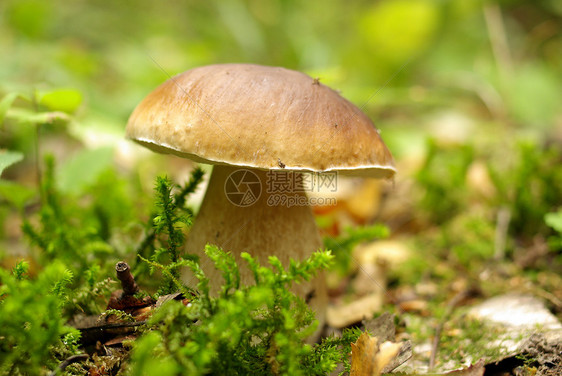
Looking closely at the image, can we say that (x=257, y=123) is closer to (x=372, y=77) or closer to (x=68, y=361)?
(x=68, y=361)

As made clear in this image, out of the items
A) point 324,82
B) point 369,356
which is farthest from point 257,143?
point 324,82

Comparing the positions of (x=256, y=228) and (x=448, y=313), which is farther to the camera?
(x=448, y=313)

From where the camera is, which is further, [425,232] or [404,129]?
[404,129]

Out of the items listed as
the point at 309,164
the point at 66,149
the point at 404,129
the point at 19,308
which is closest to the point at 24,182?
the point at 66,149

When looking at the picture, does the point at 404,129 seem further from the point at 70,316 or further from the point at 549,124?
the point at 70,316

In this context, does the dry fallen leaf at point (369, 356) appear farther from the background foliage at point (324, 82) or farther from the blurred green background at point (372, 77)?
the blurred green background at point (372, 77)

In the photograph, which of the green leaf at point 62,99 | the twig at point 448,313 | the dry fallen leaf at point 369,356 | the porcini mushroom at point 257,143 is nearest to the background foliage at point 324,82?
the green leaf at point 62,99

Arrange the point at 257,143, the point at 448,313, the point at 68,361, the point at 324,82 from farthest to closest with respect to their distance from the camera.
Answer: the point at 324,82
the point at 448,313
the point at 257,143
the point at 68,361

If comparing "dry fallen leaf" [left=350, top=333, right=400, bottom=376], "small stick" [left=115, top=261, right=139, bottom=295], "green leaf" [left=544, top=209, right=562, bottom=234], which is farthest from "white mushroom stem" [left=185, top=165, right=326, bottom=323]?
"green leaf" [left=544, top=209, right=562, bottom=234]
